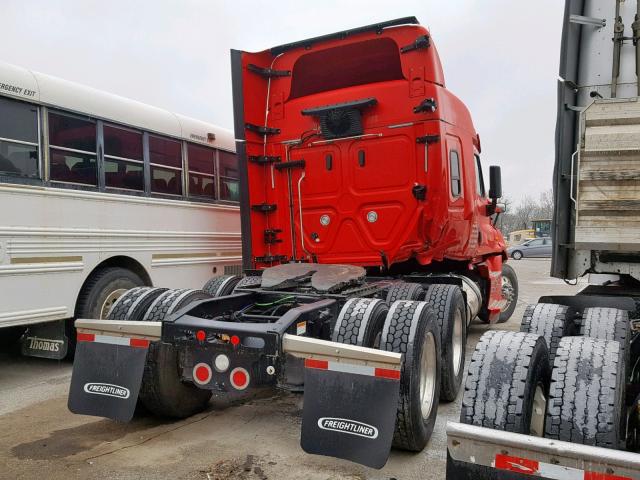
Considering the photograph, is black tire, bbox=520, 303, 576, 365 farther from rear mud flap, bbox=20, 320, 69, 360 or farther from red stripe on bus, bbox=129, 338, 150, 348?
rear mud flap, bbox=20, 320, 69, 360

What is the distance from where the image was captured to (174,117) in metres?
7.73

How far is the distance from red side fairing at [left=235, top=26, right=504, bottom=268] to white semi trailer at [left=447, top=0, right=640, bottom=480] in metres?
2.05

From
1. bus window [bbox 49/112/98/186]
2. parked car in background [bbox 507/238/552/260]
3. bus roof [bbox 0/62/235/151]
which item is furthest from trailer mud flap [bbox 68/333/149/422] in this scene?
parked car in background [bbox 507/238/552/260]

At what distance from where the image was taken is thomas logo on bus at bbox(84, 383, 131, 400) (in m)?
3.88

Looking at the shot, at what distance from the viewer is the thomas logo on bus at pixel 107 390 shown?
12.7ft

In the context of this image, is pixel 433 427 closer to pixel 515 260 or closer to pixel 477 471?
pixel 477 471

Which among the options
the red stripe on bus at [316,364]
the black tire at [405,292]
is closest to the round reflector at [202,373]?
the red stripe on bus at [316,364]

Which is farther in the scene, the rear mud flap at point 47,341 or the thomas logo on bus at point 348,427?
the rear mud flap at point 47,341

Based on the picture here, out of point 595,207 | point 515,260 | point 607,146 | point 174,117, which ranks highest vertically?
point 174,117

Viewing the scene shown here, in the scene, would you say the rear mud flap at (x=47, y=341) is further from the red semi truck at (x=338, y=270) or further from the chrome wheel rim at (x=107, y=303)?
the red semi truck at (x=338, y=270)

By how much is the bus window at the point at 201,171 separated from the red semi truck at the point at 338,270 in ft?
5.80

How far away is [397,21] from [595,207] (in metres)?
3.33

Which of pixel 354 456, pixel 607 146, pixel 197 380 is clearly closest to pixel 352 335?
pixel 354 456

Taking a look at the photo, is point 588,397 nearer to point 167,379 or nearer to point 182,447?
point 182,447
